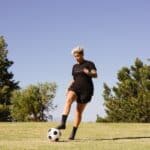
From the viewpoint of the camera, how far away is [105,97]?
2689 inches

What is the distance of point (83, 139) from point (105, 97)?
→ 55834 millimetres

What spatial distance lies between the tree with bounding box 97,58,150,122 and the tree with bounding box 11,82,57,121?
15.0 metres

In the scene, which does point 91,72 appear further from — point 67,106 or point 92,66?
point 67,106

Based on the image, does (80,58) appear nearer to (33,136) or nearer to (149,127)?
(33,136)

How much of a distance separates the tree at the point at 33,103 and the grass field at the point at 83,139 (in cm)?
6395

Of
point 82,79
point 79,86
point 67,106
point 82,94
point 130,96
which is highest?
point 130,96

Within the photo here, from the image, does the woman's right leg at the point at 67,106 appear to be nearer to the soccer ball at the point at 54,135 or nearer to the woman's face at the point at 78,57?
the soccer ball at the point at 54,135

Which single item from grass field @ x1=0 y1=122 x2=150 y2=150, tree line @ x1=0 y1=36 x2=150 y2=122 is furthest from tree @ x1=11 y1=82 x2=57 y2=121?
grass field @ x1=0 y1=122 x2=150 y2=150

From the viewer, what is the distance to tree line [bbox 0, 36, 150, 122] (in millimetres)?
62119

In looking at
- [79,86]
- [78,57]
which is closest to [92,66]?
[78,57]

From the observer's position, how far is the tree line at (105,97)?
62.1 metres

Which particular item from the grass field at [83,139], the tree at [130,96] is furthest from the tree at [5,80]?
the grass field at [83,139]

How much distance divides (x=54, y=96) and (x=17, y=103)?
599cm

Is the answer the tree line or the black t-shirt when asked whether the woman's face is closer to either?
the black t-shirt
